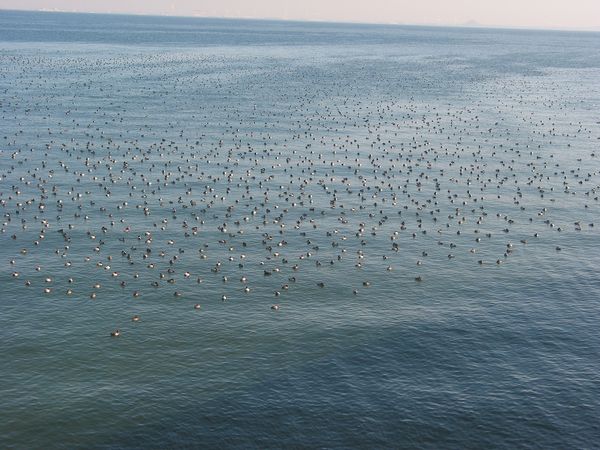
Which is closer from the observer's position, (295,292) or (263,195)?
(295,292)

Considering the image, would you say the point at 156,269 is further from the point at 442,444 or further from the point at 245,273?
the point at 442,444

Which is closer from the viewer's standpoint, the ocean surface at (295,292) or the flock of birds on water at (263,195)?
the ocean surface at (295,292)

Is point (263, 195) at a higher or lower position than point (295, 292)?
higher

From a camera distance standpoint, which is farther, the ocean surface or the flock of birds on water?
the flock of birds on water
